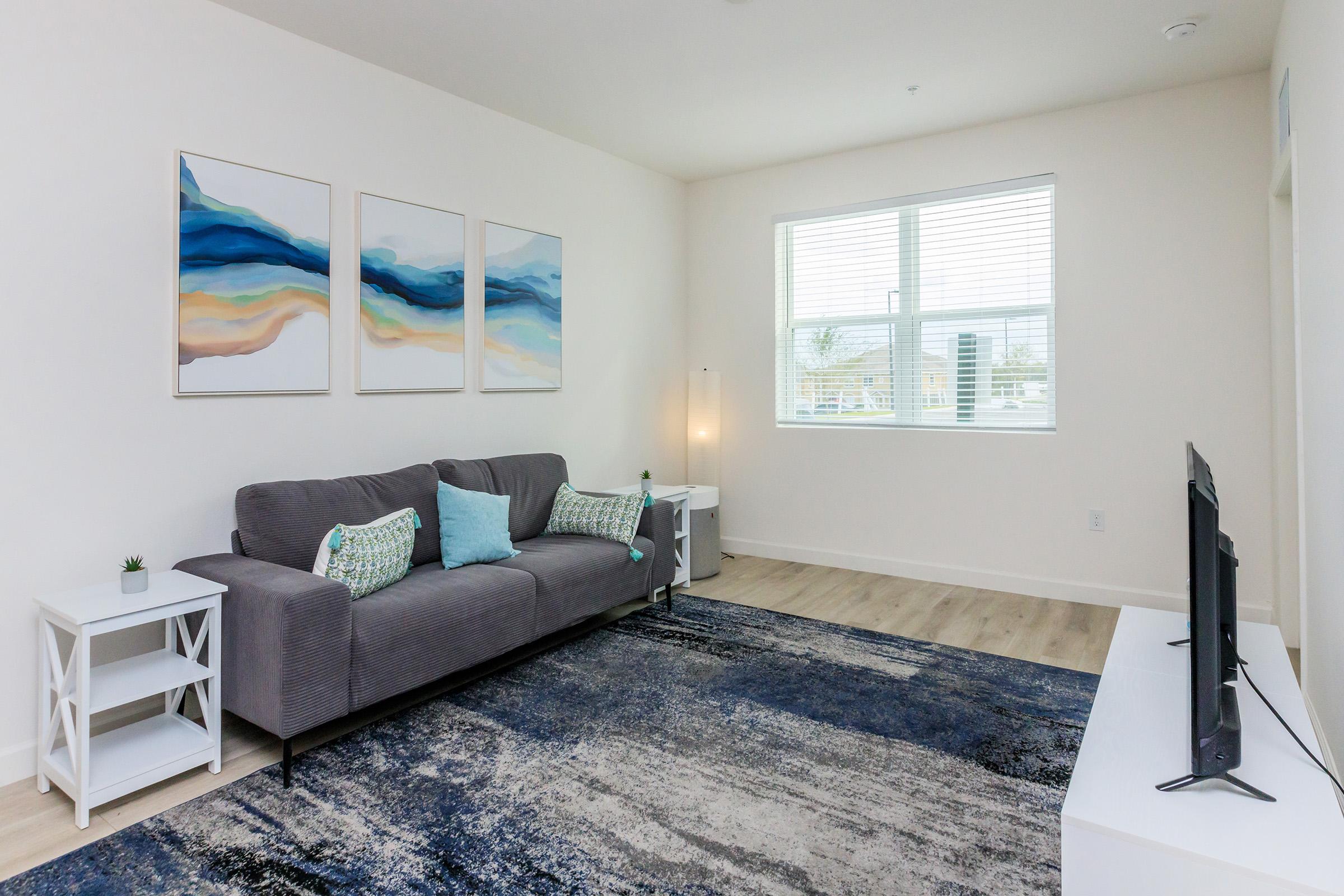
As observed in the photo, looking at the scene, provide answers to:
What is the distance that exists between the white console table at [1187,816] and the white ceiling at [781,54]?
106 inches

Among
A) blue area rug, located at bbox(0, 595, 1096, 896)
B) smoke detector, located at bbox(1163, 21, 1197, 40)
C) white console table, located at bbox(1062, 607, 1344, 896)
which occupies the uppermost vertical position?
smoke detector, located at bbox(1163, 21, 1197, 40)

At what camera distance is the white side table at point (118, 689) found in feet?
7.03

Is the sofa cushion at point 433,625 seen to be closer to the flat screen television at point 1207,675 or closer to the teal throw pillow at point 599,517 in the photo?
the teal throw pillow at point 599,517

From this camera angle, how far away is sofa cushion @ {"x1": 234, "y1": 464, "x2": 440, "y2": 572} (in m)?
2.84

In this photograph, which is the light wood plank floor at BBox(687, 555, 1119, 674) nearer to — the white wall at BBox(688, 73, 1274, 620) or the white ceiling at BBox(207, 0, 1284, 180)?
the white wall at BBox(688, 73, 1274, 620)

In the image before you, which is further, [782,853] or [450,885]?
[782,853]

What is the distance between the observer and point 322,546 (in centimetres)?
275

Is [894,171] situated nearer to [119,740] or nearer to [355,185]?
[355,185]

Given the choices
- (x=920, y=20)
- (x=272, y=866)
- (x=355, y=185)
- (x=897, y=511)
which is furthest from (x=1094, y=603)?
(x=355, y=185)

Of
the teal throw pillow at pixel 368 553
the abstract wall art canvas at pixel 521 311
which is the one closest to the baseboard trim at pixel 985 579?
the abstract wall art canvas at pixel 521 311

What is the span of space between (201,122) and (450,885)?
9.13 ft

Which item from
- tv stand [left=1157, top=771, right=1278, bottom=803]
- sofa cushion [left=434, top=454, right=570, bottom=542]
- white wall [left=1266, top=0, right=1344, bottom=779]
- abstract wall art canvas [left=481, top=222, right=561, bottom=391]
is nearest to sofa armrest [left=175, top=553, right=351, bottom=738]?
sofa cushion [left=434, top=454, right=570, bottom=542]

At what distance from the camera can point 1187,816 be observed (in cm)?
131

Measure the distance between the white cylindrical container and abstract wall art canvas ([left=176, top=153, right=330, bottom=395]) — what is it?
2.32m
